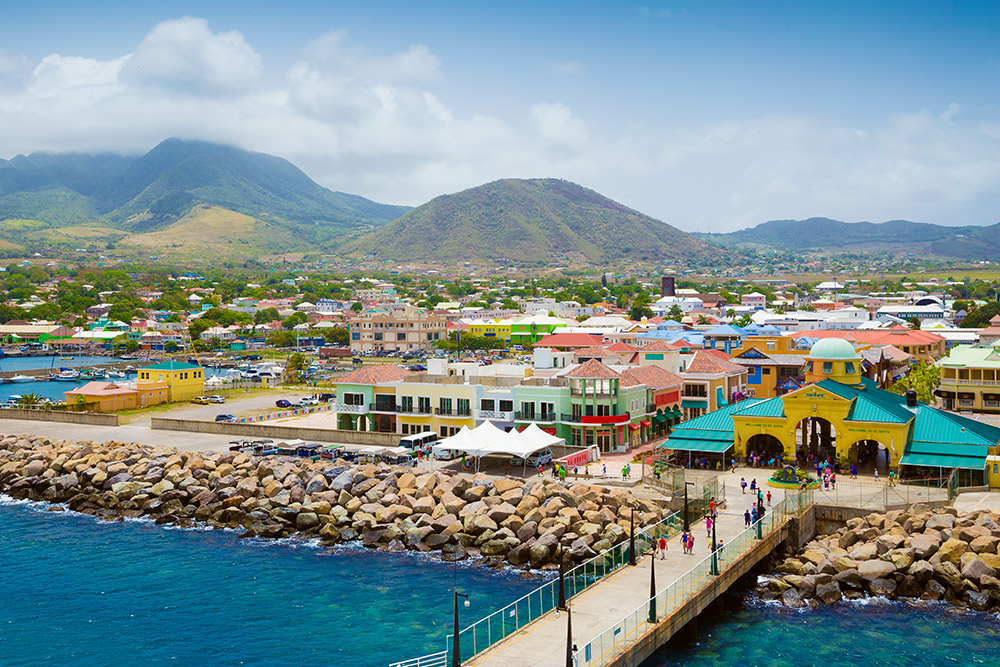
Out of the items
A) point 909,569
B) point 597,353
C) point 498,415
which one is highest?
point 597,353

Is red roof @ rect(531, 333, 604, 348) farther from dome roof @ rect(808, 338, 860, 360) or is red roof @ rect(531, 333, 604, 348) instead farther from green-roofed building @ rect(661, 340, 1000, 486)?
green-roofed building @ rect(661, 340, 1000, 486)

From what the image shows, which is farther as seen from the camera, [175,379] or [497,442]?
[175,379]

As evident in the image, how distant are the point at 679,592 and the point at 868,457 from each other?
2514 centimetres

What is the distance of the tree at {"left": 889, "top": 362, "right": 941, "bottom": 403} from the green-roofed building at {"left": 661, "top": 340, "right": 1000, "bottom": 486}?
2490 cm

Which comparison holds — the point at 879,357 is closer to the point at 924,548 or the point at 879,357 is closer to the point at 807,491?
the point at 807,491

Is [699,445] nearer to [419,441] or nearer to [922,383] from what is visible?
[419,441]

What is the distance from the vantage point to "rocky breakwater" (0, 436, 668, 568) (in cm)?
4022

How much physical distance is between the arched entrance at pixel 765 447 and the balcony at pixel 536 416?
1254 cm

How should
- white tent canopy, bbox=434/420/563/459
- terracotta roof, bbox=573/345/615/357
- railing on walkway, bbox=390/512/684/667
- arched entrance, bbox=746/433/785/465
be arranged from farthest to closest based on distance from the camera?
terracotta roof, bbox=573/345/615/357 → arched entrance, bbox=746/433/785/465 → white tent canopy, bbox=434/420/563/459 → railing on walkway, bbox=390/512/684/667

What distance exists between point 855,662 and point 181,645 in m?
22.4

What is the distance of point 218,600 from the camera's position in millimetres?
35781

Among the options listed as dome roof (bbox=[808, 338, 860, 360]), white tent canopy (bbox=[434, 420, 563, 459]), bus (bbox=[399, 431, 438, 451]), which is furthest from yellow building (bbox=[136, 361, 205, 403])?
dome roof (bbox=[808, 338, 860, 360])

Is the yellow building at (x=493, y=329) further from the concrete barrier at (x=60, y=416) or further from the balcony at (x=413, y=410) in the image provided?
the balcony at (x=413, y=410)

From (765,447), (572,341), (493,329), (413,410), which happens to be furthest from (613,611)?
(493,329)
